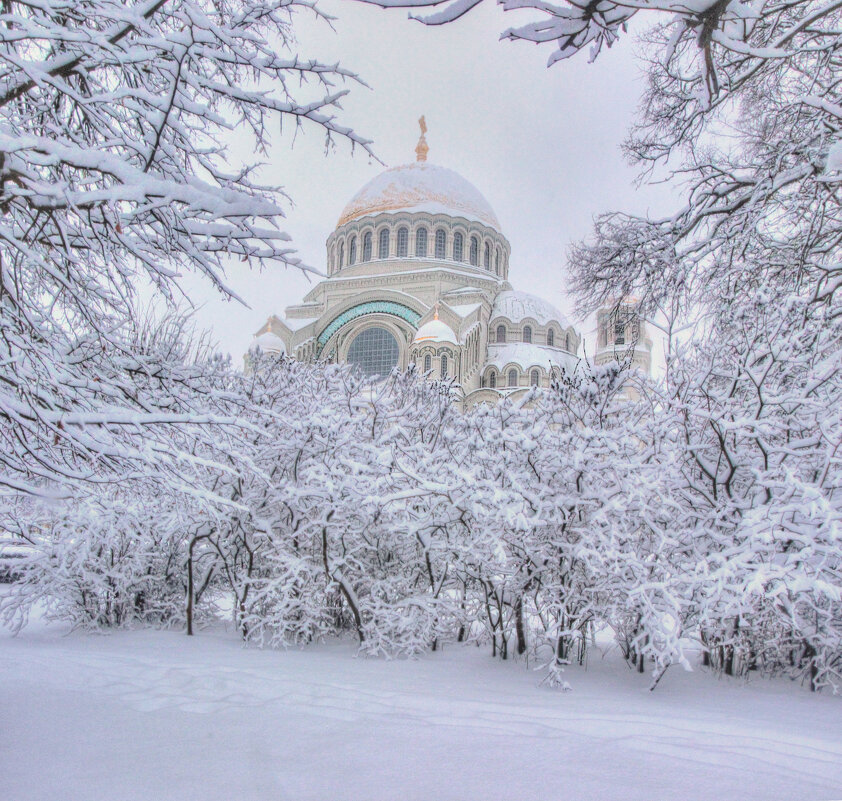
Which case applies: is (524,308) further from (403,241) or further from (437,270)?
(403,241)

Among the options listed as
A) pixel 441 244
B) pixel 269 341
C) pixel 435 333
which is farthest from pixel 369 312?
pixel 441 244

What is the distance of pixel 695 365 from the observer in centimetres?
713

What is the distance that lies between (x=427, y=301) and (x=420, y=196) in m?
9.01

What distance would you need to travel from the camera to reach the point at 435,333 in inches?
1368

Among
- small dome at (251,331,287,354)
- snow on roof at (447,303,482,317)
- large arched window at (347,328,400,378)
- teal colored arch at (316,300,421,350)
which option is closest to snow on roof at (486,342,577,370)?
snow on roof at (447,303,482,317)

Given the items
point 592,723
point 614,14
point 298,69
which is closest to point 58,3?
point 298,69

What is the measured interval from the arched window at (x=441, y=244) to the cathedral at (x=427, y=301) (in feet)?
0.24

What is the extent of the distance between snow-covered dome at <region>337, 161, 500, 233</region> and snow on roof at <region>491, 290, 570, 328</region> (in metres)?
5.92

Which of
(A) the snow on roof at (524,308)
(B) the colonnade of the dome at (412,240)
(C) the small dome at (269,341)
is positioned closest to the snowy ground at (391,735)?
(C) the small dome at (269,341)

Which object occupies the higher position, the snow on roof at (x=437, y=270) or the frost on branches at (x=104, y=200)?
the snow on roof at (x=437, y=270)

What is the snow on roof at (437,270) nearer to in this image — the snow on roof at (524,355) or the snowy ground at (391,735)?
the snow on roof at (524,355)

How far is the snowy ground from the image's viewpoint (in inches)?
119

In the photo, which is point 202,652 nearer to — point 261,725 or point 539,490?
point 261,725

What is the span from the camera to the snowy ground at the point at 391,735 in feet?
9.95
